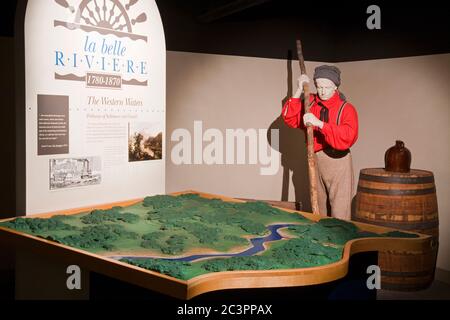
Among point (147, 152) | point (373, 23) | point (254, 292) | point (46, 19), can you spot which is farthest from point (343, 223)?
point (373, 23)

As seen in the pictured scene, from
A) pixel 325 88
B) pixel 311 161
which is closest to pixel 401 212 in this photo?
pixel 311 161

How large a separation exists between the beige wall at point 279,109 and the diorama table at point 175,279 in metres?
1.75

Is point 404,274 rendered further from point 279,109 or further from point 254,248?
point 254,248

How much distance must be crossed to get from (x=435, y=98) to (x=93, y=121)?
2.75 meters

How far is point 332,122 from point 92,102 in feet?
6.07

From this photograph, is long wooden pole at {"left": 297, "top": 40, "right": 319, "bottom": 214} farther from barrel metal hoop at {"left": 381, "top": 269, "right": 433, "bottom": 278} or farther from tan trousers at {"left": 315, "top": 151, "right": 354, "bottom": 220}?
barrel metal hoop at {"left": 381, "top": 269, "right": 433, "bottom": 278}

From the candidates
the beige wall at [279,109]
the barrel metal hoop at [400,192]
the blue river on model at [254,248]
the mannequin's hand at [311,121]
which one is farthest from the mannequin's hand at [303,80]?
the blue river on model at [254,248]

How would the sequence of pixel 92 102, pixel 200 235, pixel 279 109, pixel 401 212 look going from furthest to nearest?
1. pixel 279 109
2. pixel 401 212
3. pixel 92 102
4. pixel 200 235

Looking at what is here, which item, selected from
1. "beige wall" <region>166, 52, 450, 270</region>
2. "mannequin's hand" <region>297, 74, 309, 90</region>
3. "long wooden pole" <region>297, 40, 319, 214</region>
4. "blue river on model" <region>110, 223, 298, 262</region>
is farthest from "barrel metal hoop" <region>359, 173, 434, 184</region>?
"blue river on model" <region>110, 223, 298, 262</region>

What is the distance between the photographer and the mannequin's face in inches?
173


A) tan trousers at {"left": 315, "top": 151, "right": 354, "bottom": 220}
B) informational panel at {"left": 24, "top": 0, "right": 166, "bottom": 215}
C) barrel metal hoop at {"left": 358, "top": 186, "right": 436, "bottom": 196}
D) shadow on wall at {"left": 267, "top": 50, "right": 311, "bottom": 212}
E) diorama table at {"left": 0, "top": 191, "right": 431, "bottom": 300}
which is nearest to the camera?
diorama table at {"left": 0, "top": 191, "right": 431, "bottom": 300}

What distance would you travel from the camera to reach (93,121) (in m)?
3.45

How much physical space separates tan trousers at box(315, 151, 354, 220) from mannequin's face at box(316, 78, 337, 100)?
44 cm

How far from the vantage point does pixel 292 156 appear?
17.7 feet
